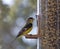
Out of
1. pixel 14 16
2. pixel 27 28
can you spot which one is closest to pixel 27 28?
pixel 27 28

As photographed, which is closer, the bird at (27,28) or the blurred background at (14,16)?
the bird at (27,28)

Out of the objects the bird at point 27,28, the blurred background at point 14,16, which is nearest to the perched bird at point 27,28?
the bird at point 27,28

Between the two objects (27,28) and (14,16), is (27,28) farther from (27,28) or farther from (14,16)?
(14,16)

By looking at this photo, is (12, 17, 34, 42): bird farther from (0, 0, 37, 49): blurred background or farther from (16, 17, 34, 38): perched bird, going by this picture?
(0, 0, 37, 49): blurred background

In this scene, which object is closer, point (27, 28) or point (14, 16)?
point (27, 28)

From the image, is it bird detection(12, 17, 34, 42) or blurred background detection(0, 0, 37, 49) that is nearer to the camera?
bird detection(12, 17, 34, 42)

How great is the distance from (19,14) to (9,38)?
1.87 ft

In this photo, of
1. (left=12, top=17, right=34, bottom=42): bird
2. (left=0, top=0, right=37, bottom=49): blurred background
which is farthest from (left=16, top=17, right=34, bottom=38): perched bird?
(left=0, top=0, right=37, bottom=49): blurred background

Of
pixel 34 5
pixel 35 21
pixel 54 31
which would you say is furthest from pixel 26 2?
pixel 54 31

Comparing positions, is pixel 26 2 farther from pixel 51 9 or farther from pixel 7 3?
pixel 51 9

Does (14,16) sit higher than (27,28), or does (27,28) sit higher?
(14,16)

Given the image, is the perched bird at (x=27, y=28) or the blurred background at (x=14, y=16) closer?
the perched bird at (x=27, y=28)

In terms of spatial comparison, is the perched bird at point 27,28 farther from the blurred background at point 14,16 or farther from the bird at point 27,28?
the blurred background at point 14,16

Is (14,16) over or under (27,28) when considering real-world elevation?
over
